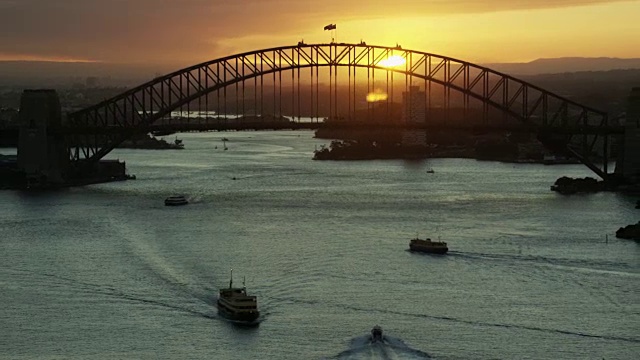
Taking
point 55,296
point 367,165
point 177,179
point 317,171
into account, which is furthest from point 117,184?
point 55,296

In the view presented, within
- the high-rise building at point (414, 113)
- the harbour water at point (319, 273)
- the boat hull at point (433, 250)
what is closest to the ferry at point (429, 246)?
the boat hull at point (433, 250)

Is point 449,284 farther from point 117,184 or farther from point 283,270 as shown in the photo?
point 117,184

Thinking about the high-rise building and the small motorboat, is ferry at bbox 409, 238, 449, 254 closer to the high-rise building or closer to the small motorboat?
the small motorboat

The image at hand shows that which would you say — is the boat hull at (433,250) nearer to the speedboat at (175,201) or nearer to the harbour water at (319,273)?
the harbour water at (319,273)

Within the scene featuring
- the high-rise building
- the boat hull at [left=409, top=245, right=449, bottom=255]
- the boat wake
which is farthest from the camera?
the high-rise building

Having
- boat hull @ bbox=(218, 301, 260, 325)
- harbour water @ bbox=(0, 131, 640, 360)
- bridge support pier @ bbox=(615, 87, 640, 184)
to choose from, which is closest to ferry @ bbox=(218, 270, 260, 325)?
boat hull @ bbox=(218, 301, 260, 325)

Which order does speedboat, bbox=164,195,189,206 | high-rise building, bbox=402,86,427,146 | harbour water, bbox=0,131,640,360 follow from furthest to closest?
high-rise building, bbox=402,86,427,146
speedboat, bbox=164,195,189,206
harbour water, bbox=0,131,640,360

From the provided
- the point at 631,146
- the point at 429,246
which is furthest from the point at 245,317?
the point at 631,146
